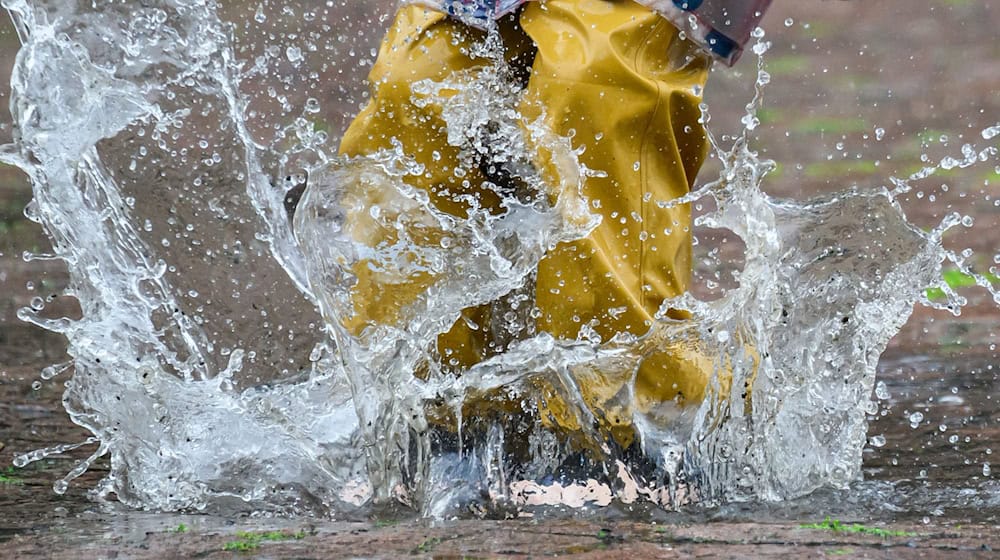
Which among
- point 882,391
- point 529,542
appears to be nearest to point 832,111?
point 882,391

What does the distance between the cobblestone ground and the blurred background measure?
0.01 m

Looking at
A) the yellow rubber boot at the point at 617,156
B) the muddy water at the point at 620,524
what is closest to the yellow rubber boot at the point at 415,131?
the yellow rubber boot at the point at 617,156

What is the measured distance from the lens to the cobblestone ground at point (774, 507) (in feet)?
5.90

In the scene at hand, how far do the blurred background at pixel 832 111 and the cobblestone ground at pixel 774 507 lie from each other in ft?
0.04

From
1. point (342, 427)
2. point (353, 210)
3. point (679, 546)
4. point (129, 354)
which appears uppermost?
point (353, 210)

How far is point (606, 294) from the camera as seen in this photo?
7.27 ft

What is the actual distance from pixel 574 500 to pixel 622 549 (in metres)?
0.40

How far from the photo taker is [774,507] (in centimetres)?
209

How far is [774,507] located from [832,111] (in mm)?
5043

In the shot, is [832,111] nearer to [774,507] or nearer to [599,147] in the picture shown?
[599,147]

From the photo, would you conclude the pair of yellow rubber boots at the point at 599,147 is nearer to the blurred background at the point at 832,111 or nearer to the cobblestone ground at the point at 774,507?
the cobblestone ground at the point at 774,507

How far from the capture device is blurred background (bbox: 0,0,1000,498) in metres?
3.46

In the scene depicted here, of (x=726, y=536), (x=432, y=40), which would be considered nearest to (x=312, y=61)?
(x=432, y=40)

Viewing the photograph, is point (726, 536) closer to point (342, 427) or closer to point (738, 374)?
point (738, 374)
